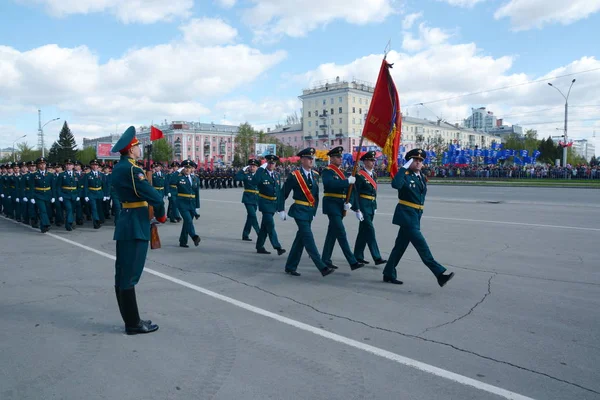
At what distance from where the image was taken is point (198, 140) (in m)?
112

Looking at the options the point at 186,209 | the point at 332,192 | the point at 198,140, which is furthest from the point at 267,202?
the point at 198,140

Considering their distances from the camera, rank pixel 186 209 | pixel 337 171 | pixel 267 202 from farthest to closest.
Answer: pixel 186 209 → pixel 267 202 → pixel 337 171

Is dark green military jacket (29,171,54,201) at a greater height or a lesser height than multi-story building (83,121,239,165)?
lesser

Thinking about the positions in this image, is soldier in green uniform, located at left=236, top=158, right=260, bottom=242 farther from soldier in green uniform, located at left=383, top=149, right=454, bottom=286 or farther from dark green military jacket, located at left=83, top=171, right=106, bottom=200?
dark green military jacket, located at left=83, top=171, right=106, bottom=200

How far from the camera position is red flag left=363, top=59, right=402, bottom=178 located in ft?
24.2

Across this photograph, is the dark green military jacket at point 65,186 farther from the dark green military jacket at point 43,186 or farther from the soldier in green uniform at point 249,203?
the soldier in green uniform at point 249,203

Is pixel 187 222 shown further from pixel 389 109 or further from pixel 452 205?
pixel 452 205

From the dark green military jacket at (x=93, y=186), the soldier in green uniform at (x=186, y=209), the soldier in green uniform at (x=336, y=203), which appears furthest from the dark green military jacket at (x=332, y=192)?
the dark green military jacket at (x=93, y=186)

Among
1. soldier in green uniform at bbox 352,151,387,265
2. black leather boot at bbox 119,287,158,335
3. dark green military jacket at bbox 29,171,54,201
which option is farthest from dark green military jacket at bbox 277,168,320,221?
dark green military jacket at bbox 29,171,54,201

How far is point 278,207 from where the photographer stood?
8164 millimetres

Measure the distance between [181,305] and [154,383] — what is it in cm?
204

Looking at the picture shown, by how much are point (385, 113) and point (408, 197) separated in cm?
173

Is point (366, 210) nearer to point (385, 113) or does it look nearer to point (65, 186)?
point (385, 113)

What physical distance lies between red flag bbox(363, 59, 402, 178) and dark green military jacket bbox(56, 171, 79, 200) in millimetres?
8854
